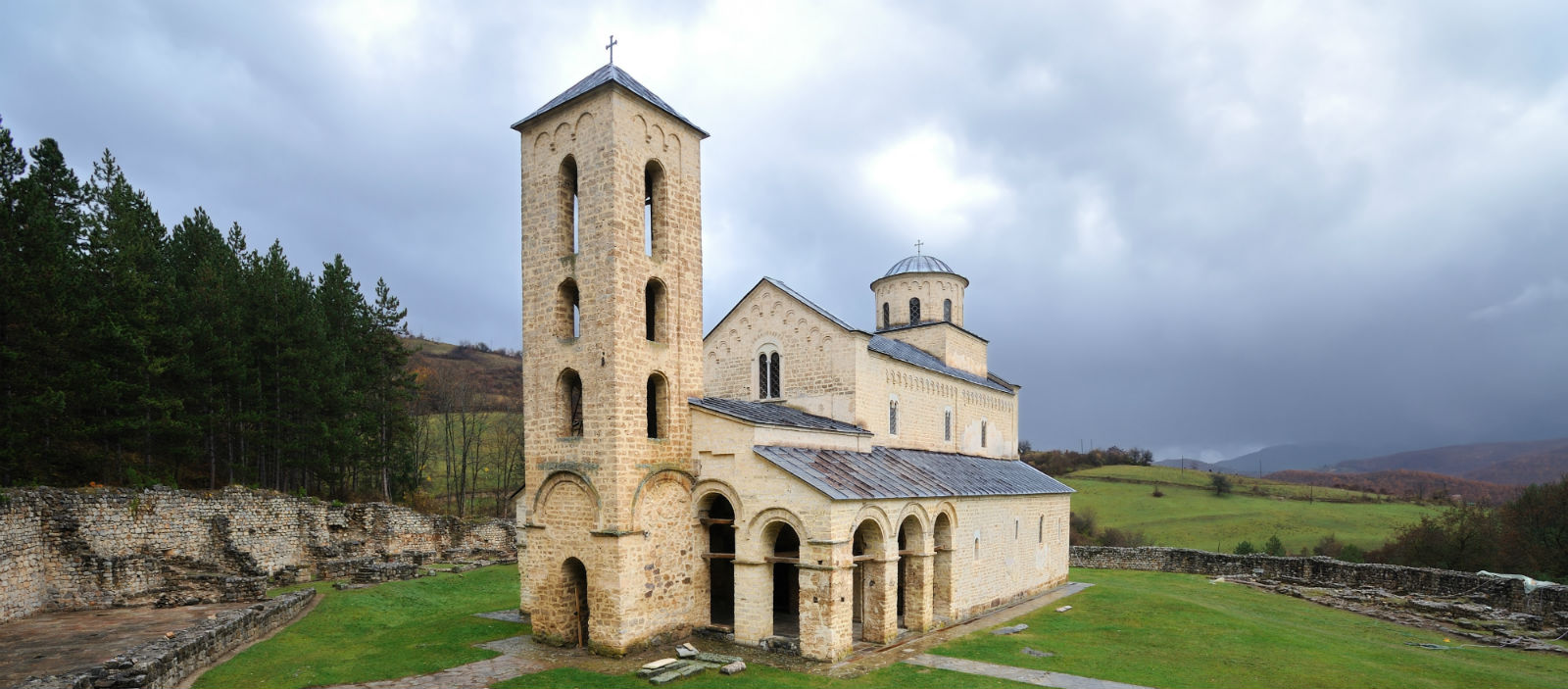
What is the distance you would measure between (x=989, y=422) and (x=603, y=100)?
66.5 feet

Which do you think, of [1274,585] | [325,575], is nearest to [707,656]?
[325,575]

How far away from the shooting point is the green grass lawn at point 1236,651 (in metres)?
14.5

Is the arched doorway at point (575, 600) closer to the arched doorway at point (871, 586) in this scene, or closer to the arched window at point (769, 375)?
the arched doorway at point (871, 586)

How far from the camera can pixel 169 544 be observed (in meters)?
20.6

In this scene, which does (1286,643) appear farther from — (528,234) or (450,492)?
(450,492)

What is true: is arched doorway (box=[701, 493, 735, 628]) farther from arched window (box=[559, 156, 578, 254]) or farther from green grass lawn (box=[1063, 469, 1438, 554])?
green grass lawn (box=[1063, 469, 1438, 554])

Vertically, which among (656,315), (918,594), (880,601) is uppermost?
(656,315)

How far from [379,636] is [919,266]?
2227 centimetres

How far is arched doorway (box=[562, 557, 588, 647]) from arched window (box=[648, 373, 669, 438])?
3144 mm

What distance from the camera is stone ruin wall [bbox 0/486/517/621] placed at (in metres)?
17.4

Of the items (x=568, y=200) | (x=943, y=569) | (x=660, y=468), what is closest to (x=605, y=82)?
(x=568, y=200)

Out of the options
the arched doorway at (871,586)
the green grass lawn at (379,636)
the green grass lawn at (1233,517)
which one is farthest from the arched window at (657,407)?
the green grass lawn at (1233,517)

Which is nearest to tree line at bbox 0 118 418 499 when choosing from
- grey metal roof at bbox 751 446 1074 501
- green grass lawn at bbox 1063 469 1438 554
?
grey metal roof at bbox 751 446 1074 501

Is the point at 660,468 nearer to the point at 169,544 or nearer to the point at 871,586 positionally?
the point at 871,586
